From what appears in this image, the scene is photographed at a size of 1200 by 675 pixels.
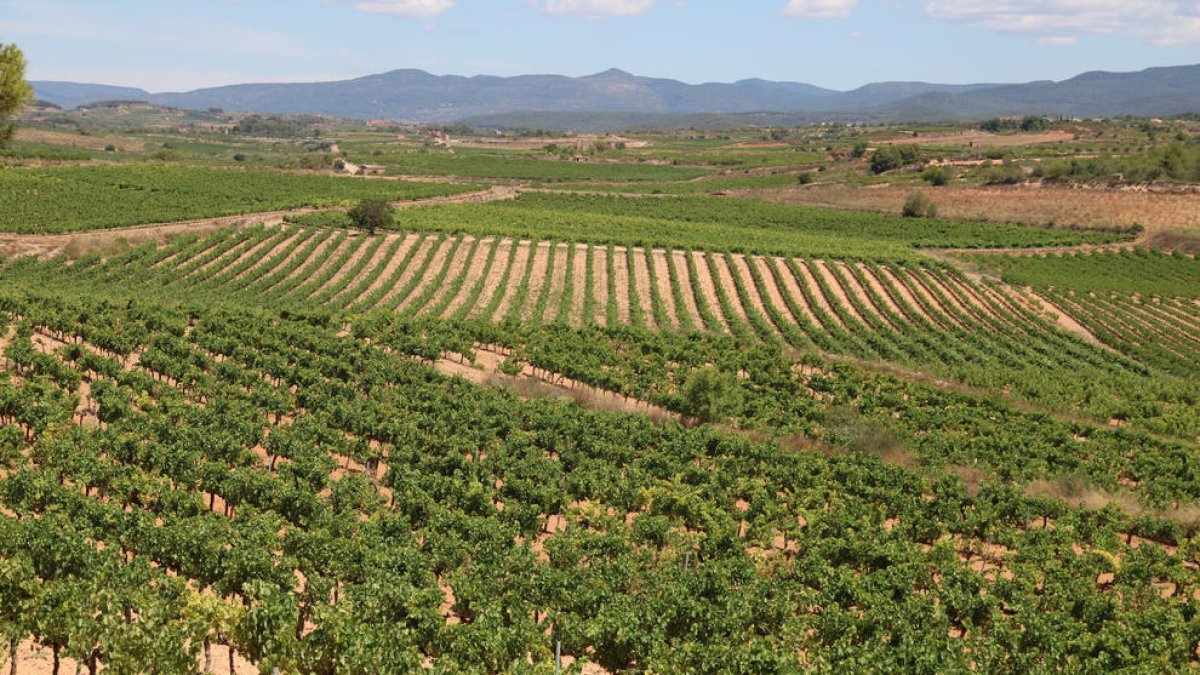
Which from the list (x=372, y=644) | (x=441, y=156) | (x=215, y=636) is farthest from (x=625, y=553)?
(x=441, y=156)

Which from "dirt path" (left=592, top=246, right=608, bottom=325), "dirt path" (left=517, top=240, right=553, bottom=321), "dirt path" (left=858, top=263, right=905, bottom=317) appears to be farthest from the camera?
"dirt path" (left=858, top=263, right=905, bottom=317)

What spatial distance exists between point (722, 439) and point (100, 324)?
27.2 meters

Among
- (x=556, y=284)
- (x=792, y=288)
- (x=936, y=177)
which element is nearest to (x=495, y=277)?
(x=556, y=284)

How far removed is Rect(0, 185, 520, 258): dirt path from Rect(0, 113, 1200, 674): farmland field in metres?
0.82

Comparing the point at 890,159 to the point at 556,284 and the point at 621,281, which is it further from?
the point at 556,284

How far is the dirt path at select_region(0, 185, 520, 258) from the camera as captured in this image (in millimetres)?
60469

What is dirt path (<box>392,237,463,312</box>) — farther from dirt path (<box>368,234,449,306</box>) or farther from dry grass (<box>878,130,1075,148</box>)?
dry grass (<box>878,130,1075,148</box>)

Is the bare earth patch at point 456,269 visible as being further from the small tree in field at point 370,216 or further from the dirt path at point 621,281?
the dirt path at point 621,281

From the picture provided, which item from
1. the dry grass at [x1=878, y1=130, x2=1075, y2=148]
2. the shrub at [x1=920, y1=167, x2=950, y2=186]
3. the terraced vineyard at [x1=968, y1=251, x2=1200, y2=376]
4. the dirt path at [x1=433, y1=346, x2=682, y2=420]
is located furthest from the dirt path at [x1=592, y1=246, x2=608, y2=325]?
the dry grass at [x1=878, y1=130, x2=1075, y2=148]

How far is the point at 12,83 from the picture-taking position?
4359cm

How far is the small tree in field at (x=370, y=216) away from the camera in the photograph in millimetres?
68062

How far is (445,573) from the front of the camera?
20.2 m

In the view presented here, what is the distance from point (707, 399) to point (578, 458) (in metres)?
8.83

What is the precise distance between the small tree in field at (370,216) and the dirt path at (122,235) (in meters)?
7.75
